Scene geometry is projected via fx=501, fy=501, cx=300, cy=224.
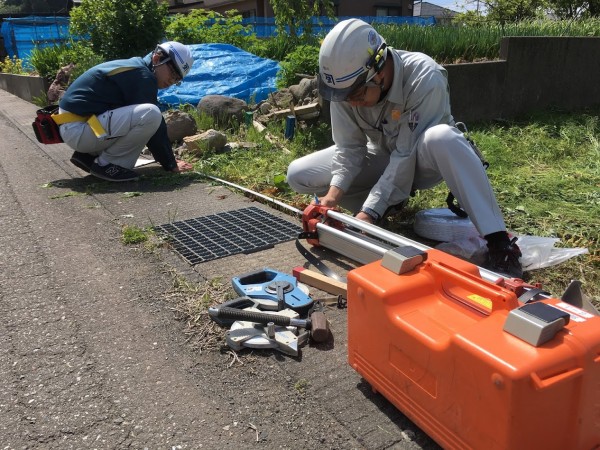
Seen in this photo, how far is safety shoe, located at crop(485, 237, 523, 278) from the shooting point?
8.87ft

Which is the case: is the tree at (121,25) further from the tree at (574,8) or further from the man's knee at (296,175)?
the tree at (574,8)

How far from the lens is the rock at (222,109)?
6984mm

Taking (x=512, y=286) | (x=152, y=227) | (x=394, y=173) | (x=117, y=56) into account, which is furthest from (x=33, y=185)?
(x=117, y=56)

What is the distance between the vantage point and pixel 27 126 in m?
8.98

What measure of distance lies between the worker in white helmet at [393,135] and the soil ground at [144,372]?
704 millimetres

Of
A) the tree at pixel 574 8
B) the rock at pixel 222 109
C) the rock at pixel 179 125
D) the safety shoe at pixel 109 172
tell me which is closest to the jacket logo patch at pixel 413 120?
the safety shoe at pixel 109 172

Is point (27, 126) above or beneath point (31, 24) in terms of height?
beneath

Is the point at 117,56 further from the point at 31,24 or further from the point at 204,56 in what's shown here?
the point at 31,24

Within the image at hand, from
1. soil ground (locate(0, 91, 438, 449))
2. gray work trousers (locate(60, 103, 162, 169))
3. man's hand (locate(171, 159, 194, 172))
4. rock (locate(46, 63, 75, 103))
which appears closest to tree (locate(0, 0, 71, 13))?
rock (locate(46, 63, 75, 103))

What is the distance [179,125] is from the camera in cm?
646

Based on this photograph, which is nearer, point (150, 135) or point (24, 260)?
point (24, 260)

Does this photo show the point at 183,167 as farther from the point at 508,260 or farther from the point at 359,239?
the point at 508,260

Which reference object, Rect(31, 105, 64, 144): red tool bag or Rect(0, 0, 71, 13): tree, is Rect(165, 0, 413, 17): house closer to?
Rect(0, 0, 71, 13): tree

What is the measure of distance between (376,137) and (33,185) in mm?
3650
